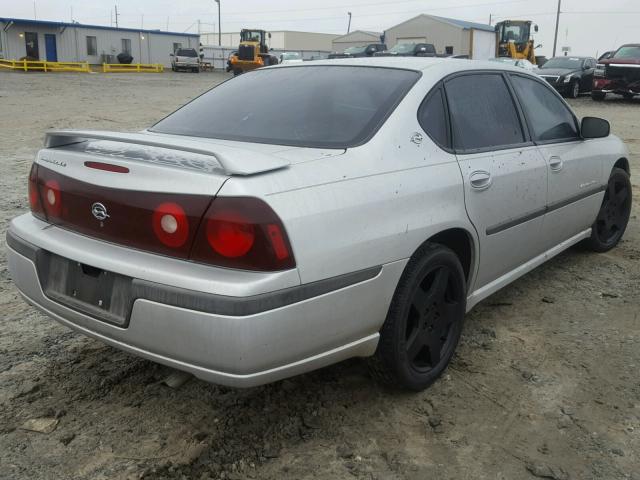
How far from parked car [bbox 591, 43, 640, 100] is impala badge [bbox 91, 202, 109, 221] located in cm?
2025

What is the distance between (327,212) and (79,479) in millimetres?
1284

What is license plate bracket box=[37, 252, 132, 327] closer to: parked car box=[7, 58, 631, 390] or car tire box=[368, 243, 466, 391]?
parked car box=[7, 58, 631, 390]

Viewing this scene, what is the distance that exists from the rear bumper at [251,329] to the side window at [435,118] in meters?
0.76

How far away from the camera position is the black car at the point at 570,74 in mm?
21031

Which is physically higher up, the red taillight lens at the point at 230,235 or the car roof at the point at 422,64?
the car roof at the point at 422,64

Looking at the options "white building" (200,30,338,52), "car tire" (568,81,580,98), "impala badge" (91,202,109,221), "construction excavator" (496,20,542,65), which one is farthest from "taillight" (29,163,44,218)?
"white building" (200,30,338,52)

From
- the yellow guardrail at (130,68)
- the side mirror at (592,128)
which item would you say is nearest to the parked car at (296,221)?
the side mirror at (592,128)

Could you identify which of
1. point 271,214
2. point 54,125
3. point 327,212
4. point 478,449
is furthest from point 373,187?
point 54,125

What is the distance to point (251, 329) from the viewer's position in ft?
6.55

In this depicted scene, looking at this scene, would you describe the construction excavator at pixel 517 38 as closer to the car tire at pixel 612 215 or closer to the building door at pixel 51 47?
the car tire at pixel 612 215

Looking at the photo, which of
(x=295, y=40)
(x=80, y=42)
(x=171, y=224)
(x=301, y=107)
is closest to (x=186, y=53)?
(x=80, y=42)

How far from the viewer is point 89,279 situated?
2301 millimetres

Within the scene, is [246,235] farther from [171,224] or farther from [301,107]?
[301,107]

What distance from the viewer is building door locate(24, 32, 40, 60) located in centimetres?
4231
